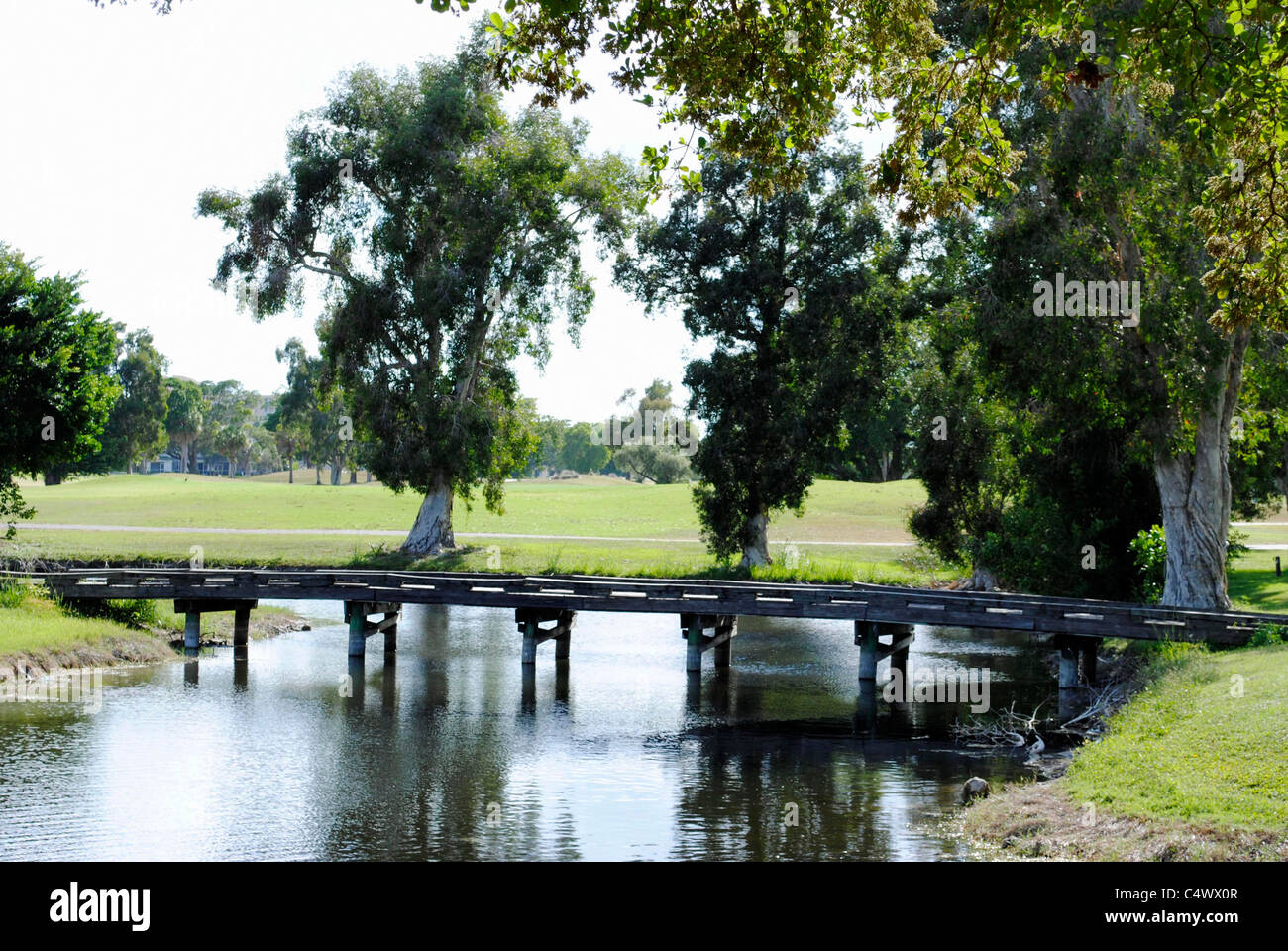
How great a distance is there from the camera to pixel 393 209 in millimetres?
50594

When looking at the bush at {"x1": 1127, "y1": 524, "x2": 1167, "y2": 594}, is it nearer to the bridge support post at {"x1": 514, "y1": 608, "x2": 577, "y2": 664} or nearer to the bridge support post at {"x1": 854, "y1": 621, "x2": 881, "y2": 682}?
the bridge support post at {"x1": 854, "y1": 621, "x2": 881, "y2": 682}

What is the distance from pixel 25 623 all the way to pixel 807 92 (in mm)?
25985

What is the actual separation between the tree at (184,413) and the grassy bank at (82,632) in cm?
11130

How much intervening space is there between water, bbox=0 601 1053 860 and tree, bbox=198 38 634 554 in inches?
671

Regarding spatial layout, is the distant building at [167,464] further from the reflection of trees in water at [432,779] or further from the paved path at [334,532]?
the reflection of trees in water at [432,779]

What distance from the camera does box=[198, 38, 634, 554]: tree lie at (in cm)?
4828

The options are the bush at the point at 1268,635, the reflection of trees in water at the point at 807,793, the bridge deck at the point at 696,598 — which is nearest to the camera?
the reflection of trees in water at the point at 807,793

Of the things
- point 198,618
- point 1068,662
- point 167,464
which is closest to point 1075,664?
point 1068,662

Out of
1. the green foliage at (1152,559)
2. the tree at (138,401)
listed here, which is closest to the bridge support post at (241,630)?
the green foliage at (1152,559)

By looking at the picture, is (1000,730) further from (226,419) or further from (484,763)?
(226,419)

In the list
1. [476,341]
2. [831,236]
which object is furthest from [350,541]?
[831,236]

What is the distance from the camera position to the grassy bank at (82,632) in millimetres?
28656

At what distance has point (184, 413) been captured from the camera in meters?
146
